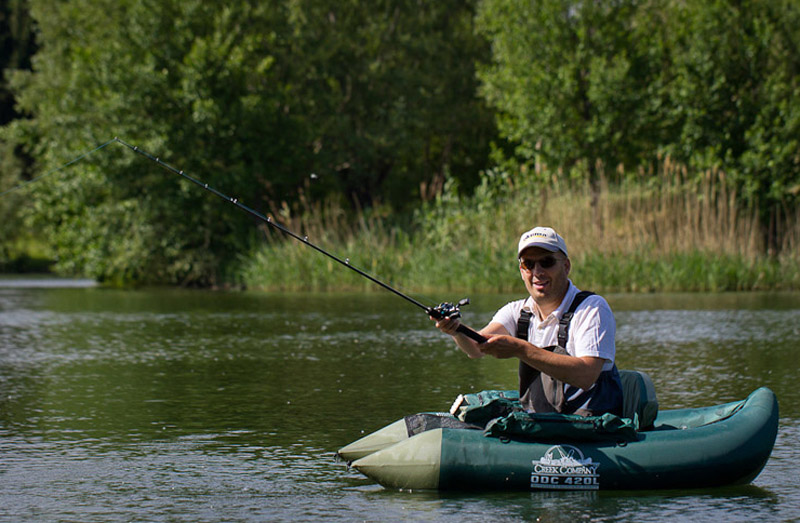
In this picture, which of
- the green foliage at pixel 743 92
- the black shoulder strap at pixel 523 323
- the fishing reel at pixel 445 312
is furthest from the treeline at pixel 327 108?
the fishing reel at pixel 445 312

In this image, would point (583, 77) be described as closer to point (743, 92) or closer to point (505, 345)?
point (743, 92)

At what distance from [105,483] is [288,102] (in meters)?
24.0

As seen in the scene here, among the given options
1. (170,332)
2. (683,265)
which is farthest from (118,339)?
(683,265)

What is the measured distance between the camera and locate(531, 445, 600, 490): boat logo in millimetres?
5977

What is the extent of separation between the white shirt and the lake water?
71 centimetres

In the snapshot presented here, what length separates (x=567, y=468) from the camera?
5.99m

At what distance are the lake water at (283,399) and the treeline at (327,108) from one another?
8.22 metres

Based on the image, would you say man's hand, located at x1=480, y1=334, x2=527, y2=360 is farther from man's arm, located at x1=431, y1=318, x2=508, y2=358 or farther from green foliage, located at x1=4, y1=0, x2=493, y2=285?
green foliage, located at x1=4, y1=0, x2=493, y2=285

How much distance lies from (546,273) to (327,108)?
26427 mm

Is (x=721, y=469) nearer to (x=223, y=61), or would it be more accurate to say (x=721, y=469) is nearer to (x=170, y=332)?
(x=170, y=332)

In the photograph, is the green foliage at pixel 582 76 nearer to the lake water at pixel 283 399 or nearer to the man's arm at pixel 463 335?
the lake water at pixel 283 399

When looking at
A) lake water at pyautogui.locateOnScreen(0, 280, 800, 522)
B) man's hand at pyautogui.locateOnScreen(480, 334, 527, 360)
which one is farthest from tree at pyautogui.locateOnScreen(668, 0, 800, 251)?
man's hand at pyautogui.locateOnScreen(480, 334, 527, 360)

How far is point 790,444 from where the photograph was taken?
7.27 meters

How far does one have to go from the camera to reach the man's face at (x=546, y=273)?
6.13m
